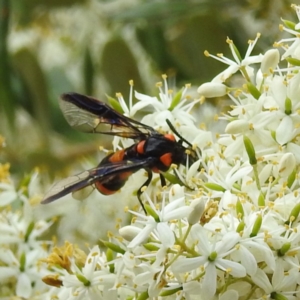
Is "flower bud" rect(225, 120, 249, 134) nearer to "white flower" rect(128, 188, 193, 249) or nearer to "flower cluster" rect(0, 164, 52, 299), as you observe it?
"white flower" rect(128, 188, 193, 249)

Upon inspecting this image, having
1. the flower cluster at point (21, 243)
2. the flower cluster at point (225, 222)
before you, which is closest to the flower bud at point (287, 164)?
the flower cluster at point (225, 222)

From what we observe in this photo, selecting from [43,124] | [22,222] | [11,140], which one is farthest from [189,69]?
[22,222]

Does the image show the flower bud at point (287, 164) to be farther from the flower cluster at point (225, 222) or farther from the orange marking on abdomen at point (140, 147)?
the orange marking on abdomen at point (140, 147)

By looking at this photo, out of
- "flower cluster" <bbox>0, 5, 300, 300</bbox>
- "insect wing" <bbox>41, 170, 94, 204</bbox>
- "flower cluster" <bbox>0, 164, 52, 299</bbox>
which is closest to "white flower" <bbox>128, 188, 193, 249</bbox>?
"flower cluster" <bbox>0, 5, 300, 300</bbox>

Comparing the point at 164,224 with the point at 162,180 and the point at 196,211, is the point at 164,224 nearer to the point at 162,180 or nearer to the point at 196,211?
the point at 196,211

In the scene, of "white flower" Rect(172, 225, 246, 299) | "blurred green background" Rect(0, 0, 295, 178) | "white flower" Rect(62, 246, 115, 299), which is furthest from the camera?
"blurred green background" Rect(0, 0, 295, 178)

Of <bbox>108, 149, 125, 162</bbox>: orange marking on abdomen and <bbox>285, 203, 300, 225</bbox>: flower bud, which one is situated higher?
<bbox>108, 149, 125, 162</bbox>: orange marking on abdomen

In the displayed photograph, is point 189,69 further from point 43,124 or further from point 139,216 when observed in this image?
point 139,216
